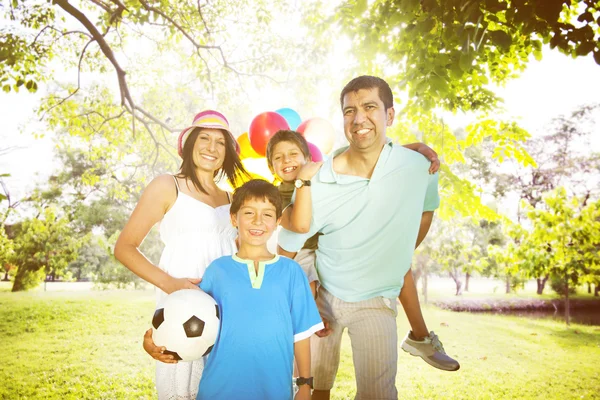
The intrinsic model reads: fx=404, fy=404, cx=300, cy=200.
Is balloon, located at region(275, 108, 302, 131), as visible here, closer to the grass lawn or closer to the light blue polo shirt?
the light blue polo shirt

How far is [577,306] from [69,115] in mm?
20984

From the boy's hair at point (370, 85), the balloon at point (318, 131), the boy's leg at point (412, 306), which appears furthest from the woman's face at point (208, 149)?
the boy's leg at point (412, 306)

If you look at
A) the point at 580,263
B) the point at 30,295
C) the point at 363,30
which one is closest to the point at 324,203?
the point at 363,30

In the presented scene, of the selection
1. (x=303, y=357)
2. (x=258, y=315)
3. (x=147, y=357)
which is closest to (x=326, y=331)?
(x=303, y=357)

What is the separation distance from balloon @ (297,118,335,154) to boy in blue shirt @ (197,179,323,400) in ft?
5.35

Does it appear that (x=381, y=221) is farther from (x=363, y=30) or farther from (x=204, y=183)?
(x=363, y=30)

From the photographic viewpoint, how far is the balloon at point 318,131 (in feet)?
12.3

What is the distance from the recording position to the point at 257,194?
7.19 feet

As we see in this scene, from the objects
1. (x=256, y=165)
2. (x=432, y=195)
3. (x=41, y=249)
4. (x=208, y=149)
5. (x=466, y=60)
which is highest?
(x=466, y=60)

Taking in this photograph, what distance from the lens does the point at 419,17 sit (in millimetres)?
3295

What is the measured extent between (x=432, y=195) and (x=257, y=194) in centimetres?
122

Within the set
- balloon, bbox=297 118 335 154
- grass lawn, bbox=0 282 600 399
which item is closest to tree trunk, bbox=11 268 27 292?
grass lawn, bbox=0 282 600 399

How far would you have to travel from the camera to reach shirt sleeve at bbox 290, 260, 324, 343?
2068 mm

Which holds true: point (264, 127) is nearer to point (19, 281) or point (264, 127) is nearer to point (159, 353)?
point (159, 353)
